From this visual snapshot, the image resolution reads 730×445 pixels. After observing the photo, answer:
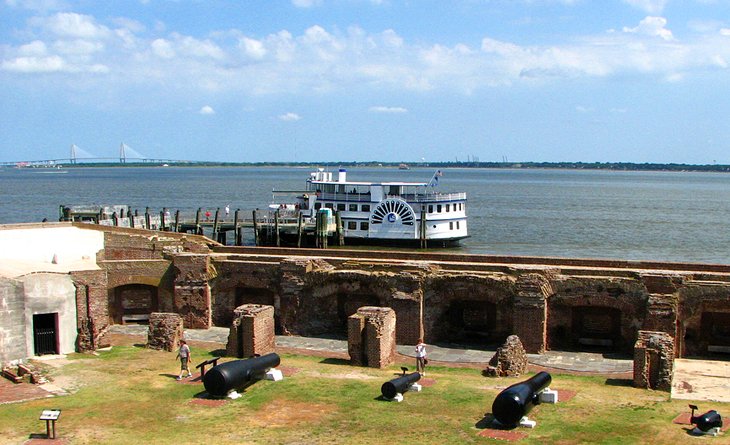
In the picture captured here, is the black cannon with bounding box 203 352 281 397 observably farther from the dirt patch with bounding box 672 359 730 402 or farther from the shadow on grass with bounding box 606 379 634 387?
the dirt patch with bounding box 672 359 730 402

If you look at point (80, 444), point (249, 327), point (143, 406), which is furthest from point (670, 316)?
point (80, 444)

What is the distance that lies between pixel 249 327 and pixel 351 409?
5.47 m

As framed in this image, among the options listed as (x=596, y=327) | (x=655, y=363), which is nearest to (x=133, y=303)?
(x=596, y=327)

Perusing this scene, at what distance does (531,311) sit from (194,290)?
438 inches

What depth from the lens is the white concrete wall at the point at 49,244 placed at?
2719 cm

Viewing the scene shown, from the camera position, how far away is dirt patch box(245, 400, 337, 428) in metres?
16.7

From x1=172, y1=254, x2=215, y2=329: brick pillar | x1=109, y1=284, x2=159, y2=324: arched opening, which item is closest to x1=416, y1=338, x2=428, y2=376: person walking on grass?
x1=172, y1=254, x2=215, y2=329: brick pillar

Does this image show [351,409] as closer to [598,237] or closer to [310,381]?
[310,381]

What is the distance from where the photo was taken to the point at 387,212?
187 feet

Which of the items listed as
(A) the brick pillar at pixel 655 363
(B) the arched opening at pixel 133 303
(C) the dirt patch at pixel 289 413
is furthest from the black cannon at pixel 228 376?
(B) the arched opening at pixel 133 303

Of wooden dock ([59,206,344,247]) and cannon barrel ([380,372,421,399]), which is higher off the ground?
wooden dock ([59,206,344,247])

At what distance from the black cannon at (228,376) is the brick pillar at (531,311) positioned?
7.96 metres

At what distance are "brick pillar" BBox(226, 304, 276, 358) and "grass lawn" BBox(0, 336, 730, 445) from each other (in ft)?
4.61

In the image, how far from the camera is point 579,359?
872 inches
